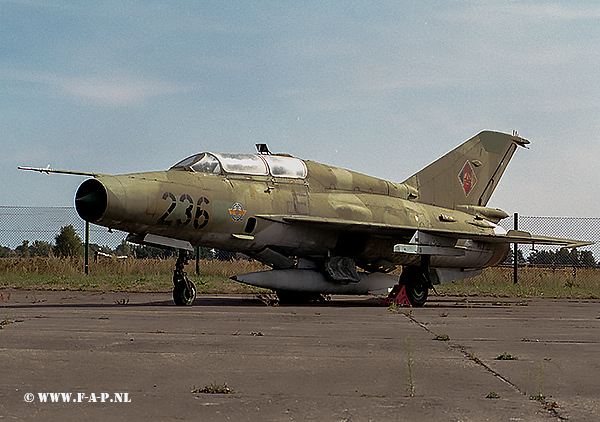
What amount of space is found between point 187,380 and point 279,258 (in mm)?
9224

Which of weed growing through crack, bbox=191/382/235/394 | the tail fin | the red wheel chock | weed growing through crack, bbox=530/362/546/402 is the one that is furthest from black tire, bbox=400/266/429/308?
weed growing through crack, bbox=191/382/235/394

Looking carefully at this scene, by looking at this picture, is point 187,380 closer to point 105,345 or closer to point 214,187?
point 105,345

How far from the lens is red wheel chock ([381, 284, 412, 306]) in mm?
14180

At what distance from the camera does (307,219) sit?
1338 cm

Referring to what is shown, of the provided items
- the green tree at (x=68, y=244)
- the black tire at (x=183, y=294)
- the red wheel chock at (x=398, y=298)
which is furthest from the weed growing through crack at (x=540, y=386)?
the green tree at (x=68, y=244)

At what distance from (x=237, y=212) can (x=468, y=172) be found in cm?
875

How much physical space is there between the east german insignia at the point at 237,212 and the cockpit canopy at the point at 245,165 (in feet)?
2.68

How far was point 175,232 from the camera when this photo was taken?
1176cm

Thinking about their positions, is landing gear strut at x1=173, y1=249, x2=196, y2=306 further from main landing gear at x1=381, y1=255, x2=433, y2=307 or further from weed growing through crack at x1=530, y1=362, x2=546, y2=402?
weed growing through crack at x1=530, y1=362, x2=546, y2=402

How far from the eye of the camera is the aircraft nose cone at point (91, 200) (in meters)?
10.5

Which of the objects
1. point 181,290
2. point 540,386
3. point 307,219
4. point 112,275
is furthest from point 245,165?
point 112,275

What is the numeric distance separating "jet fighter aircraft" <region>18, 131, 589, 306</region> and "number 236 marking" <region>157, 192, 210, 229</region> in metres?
0.02

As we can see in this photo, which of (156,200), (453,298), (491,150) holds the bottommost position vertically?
(453,298)

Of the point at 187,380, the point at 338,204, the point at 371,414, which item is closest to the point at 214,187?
the point at 338,204
